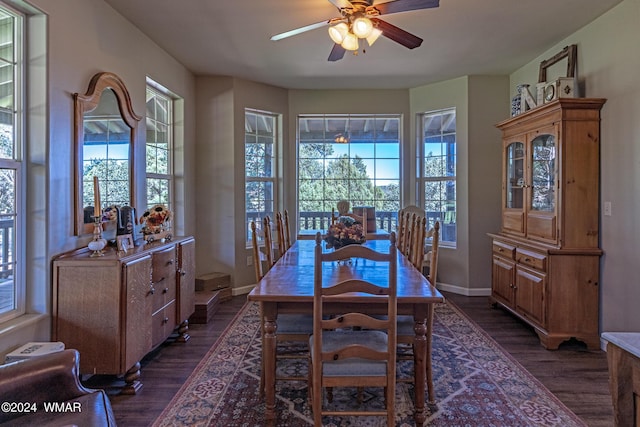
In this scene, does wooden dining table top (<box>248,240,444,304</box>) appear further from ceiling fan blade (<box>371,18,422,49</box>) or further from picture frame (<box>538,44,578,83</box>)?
picture frame (<box>538,44,578,83</box>)

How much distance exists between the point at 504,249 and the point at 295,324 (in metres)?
2.62

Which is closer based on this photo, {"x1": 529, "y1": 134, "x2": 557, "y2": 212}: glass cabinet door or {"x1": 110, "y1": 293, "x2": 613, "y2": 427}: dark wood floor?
{"x1": 110, "y1": 293, "x2": 613, "y2": 427}: dark wood floor

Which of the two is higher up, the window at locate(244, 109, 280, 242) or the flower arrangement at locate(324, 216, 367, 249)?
the window at locate(244, 109, 280, 242)

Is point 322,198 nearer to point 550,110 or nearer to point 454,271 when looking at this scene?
point 454,271

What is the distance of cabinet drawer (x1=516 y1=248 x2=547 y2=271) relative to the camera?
10.6 ft

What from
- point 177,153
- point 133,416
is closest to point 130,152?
point 177,153

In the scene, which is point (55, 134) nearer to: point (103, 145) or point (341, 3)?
point (103, 145)

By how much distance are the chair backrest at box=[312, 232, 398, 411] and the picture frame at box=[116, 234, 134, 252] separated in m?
1.60

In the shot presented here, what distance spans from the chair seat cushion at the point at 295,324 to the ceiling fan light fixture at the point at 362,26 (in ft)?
6.17

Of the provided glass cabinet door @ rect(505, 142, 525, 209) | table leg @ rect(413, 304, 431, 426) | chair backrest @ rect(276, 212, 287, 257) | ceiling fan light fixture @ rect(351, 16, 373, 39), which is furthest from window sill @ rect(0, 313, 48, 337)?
glass cabinet door @ rect(505, 142, 525, 209)

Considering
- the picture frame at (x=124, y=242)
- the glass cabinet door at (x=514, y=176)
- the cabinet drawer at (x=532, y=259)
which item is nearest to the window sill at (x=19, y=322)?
the picture frame at (x=124, y=242)

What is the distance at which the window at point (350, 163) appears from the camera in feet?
18.0

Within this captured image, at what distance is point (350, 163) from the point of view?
5496 mm

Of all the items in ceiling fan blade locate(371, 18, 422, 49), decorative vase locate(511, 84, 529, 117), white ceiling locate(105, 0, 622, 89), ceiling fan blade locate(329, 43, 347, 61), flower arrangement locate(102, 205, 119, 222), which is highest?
white ceiling locate(105, 0, 622, 89)
